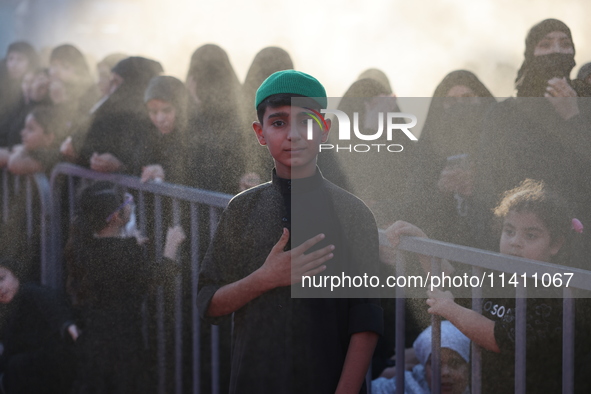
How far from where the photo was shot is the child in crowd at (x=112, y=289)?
8.14ft

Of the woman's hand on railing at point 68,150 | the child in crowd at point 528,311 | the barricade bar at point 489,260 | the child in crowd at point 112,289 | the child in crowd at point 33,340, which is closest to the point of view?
the barricade bar at point 489,260

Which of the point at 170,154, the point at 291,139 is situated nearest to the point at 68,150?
the point at 170,154

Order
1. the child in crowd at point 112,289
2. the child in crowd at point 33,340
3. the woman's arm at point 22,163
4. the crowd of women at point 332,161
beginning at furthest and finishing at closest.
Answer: the woman's arm at point 22,163 < the child in crowd at point 33,340 < the child in crowd at point 112,289 < the crowd of women at point 332,161

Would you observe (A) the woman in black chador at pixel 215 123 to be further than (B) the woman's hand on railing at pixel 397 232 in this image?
Yes

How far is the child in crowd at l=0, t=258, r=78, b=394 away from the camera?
8.75 feet

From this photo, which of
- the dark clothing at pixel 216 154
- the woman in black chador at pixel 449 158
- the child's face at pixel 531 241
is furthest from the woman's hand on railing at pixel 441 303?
the dark clothing at pixel 216 154

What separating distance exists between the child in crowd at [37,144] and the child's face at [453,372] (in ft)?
7.74

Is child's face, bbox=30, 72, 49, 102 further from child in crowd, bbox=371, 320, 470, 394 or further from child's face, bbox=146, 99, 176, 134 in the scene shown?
child in crowd, bbox=371, 320, 470, 394

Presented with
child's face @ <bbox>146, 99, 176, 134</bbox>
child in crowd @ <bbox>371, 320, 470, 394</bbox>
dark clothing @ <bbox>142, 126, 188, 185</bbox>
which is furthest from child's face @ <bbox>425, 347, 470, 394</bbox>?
child's face @ <bbox>146, 99, 176, 134</bbox>

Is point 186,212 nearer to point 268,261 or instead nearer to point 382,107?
point 268,261

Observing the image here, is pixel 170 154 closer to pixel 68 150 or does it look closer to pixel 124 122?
pixel 124 122

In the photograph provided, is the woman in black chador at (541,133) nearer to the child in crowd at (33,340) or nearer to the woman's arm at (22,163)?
the child in crowd at (33,340)

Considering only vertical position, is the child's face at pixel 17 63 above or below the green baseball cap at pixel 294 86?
above

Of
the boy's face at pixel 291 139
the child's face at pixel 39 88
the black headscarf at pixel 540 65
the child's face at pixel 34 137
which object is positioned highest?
the child's face at pixel 39 88
